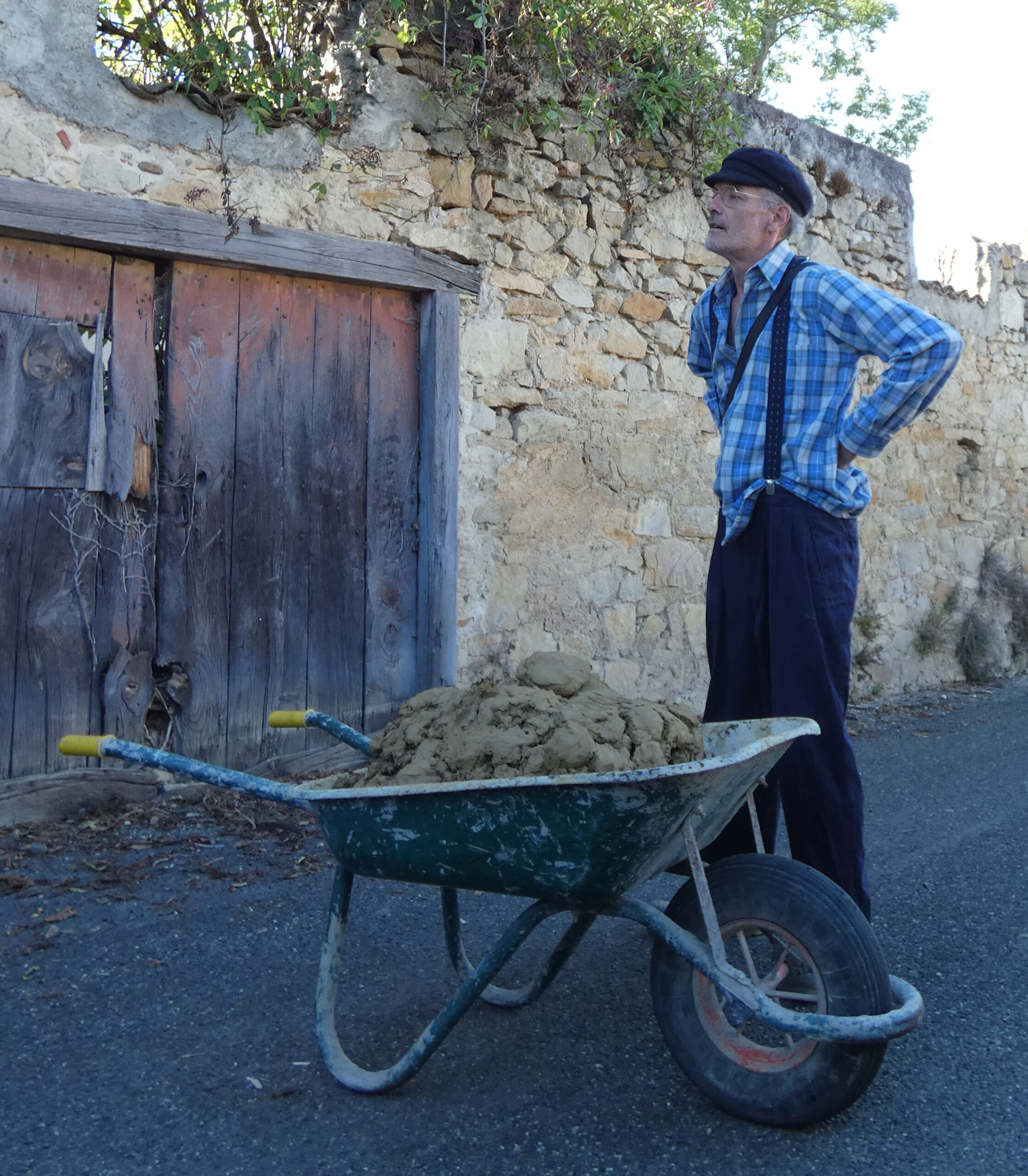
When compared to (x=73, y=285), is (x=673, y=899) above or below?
below

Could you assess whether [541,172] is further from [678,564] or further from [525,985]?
[525,985]

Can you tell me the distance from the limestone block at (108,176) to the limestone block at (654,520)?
258 centimetres

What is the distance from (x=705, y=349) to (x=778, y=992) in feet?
5.37

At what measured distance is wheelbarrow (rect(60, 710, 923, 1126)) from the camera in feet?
5.71

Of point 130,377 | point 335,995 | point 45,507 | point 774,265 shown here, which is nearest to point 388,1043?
point 335,995

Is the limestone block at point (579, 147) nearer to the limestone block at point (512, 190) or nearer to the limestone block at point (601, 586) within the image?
the limestone block at point (512, 190)

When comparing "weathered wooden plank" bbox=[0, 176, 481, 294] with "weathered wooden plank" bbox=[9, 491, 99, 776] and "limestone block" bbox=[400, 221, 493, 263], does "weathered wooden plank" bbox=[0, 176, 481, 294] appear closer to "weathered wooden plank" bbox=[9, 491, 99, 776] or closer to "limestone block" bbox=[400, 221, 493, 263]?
"limestone block" bbox=[400, 221, 493, 263]

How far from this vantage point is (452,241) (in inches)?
172

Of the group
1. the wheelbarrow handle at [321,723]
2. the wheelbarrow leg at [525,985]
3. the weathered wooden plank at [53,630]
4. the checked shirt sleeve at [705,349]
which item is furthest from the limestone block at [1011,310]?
the wheelbarrow handle at [321,723]

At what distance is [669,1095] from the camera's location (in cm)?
203

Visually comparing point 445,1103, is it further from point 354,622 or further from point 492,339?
point 492,339

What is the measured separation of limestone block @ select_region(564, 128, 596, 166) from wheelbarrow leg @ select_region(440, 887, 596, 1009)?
11.7 feet

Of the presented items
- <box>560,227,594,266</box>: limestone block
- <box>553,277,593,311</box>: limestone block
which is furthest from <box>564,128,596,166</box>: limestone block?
<box>553,277,593,311</box>: limestone block

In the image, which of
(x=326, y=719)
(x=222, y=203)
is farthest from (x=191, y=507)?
(x=326, y=719)
